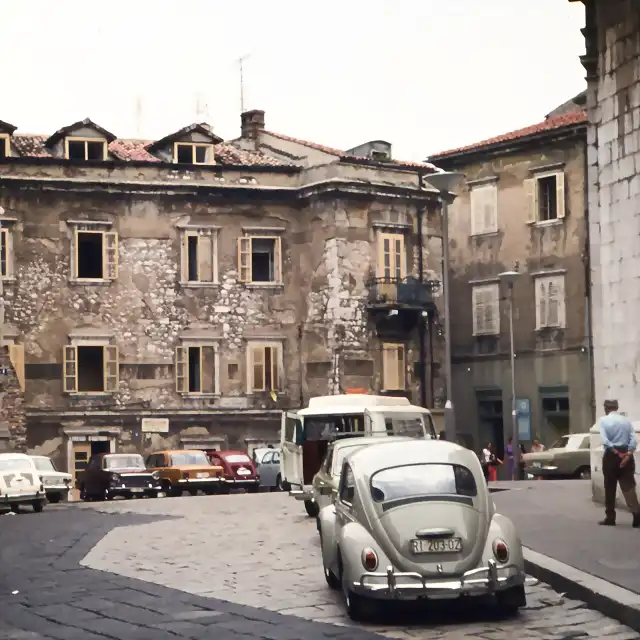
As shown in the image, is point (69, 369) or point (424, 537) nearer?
point (424, 537)

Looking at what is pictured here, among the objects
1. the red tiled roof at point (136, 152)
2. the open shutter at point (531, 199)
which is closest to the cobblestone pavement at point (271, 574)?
the red tiled roof at point (136, 152)

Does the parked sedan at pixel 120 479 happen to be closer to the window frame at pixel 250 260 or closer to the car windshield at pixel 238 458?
the car windshield at pixel 238 458

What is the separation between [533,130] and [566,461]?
49.8 feet

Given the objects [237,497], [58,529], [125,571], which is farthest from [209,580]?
[237,497]

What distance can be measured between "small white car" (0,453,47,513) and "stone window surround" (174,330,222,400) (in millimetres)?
12833

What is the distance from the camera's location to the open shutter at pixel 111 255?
43688 mm

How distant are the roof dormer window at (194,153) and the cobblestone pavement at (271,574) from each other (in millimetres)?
21378

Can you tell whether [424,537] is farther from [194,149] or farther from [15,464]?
[194,149]

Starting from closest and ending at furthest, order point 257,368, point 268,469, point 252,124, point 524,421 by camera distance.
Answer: point 268,469
point 257,368
point 524,421
point 252,124

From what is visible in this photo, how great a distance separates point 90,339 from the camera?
43406 mm

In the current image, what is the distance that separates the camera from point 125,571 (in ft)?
49.4

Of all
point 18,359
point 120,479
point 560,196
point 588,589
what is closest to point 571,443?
point 120,479

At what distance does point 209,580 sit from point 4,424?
2801 centimetres

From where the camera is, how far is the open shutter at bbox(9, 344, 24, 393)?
42312mm
